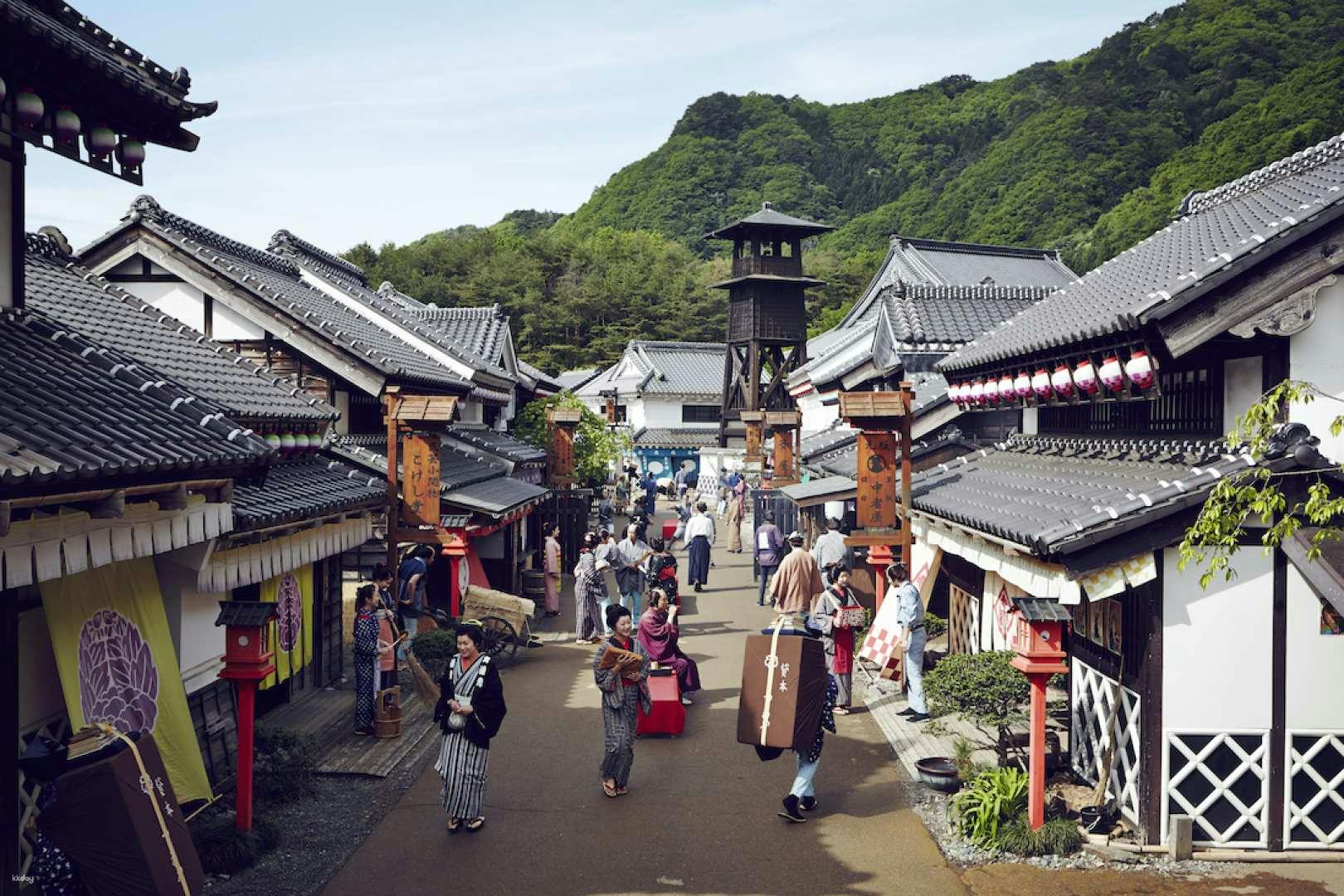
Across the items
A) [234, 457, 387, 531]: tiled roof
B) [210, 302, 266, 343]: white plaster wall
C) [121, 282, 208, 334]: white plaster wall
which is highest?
[121, 282, 208, 334]: white plaster wall

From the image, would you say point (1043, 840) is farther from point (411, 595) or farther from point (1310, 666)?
point (411, 595)

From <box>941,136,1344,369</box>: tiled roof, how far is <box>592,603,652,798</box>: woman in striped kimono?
5746mm

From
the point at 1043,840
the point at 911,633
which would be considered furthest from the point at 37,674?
the point at 911,633

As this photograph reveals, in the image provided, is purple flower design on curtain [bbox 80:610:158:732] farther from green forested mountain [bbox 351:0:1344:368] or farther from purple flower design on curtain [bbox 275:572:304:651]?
green forested mountain [bbox 351:0:1344:368]

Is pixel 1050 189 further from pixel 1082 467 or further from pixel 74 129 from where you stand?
pixel 74 129

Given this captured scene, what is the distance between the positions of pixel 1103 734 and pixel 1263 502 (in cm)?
379

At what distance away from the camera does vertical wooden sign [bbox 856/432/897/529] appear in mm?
15305

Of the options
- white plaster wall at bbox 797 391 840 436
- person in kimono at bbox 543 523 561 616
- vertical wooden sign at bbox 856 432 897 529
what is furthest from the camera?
white plaster wall at bbox 797 391 840 436

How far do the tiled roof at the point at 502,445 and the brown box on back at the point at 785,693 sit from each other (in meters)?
14.6

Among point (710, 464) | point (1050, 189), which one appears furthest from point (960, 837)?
A: point (1050, 189)

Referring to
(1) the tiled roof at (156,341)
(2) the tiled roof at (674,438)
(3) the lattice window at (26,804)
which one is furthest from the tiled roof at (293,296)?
(2) the tiled roof at (674,438)

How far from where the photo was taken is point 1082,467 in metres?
11.7

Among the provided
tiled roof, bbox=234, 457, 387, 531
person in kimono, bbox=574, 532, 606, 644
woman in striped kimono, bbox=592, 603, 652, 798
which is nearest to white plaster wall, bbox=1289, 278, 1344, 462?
woman in striped kimono, bbox=592, 603, 652, 798

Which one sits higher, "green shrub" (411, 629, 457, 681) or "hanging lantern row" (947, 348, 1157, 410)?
"hanging lantern row" (947, 348, 1157, 410)
